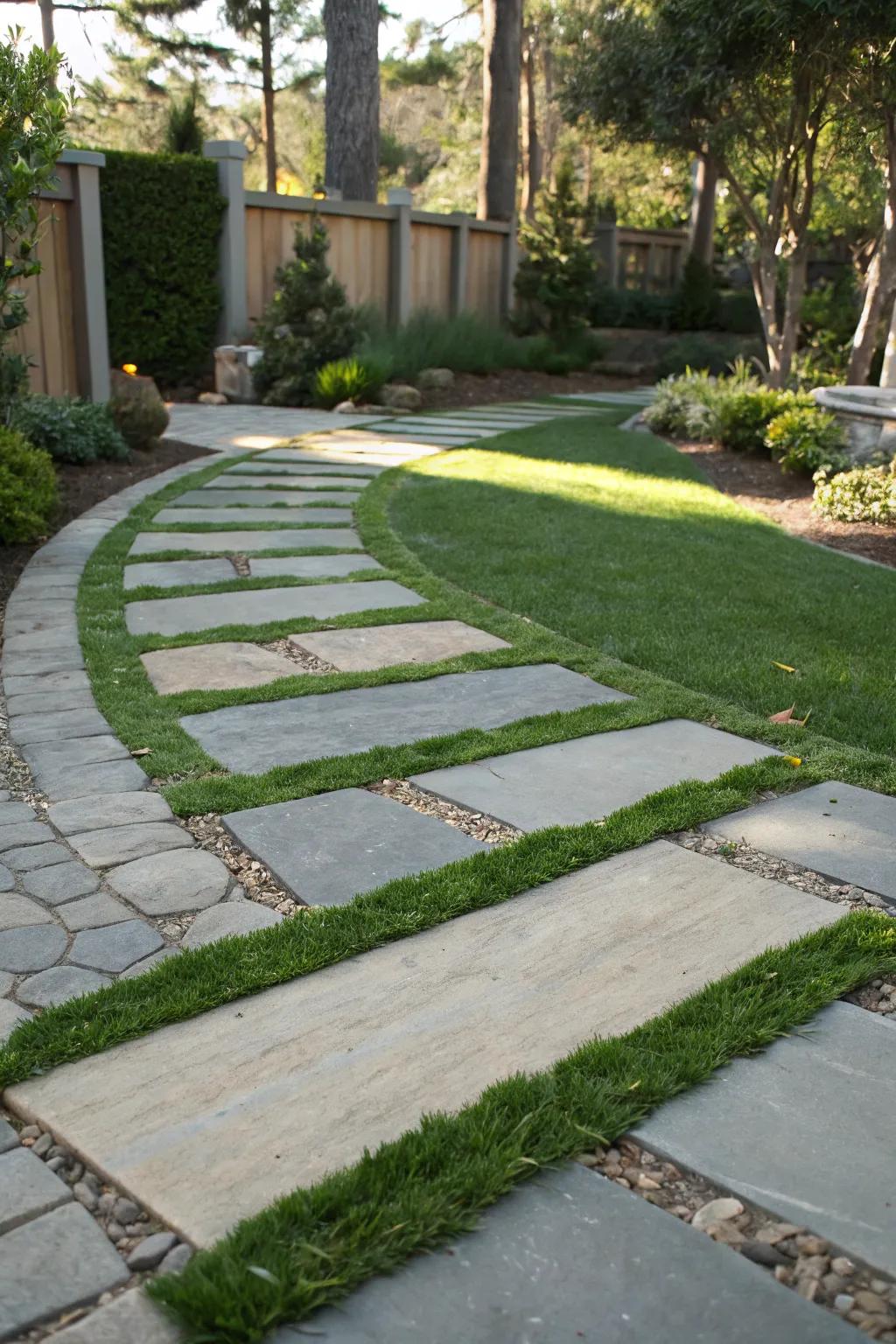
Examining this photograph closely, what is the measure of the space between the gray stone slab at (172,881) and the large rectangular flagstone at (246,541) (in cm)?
287

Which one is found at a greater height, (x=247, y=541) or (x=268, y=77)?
(x=268, y=77)

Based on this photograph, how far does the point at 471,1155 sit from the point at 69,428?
6130mm

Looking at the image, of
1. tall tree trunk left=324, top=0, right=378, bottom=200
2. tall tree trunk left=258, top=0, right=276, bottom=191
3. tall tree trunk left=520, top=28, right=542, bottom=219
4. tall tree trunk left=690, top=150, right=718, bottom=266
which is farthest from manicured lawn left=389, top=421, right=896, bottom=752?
tall tree trunk left=520, top=28, right=542, bottom=219

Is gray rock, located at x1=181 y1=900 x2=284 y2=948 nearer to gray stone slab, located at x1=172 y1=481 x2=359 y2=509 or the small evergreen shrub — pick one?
gray stone slab, located at x1=172 y1=481 x2=359 y2=509

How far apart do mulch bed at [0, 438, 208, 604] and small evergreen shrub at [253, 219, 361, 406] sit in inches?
101

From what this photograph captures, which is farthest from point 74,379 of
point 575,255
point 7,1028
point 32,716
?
point 575,255

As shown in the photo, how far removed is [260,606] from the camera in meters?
4.14

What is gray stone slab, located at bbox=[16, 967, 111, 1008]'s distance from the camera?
5.85ft

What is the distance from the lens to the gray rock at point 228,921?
1973 mm

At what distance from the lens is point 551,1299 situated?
122cm

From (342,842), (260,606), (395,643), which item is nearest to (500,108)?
(260,606)

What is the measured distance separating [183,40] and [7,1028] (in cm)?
2140

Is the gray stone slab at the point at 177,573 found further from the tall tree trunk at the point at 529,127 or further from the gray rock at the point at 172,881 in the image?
the tall tree trunk at the point at 529,127

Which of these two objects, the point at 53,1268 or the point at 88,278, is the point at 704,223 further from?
the point at 53,1268
